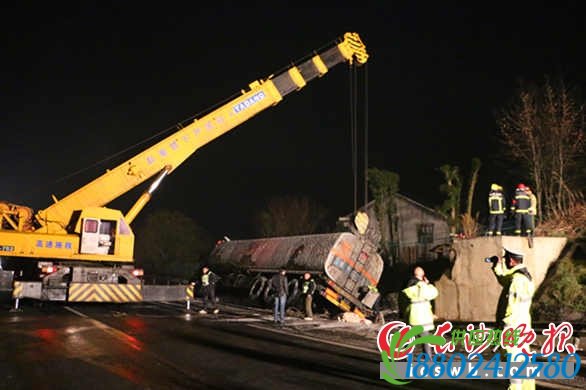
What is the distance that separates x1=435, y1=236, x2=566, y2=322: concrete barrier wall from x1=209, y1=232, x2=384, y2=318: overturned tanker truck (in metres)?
2.47

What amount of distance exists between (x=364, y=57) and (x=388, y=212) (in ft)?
36.4

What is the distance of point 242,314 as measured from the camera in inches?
632

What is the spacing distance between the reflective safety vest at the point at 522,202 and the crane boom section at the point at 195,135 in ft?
26.3

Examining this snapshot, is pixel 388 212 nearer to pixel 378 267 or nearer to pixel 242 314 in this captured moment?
pixel 378 267

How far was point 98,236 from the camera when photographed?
50.2ft

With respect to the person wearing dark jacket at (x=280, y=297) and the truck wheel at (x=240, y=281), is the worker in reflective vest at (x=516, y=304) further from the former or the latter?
the truck wheel at (x=240, y=281)

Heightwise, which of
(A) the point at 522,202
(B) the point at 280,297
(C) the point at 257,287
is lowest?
(C) the point at 257,287

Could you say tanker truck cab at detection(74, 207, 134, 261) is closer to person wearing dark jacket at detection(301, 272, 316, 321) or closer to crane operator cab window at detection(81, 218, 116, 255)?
crane operator cab window at detection(81, 218, 116, 255)

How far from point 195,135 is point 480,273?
1015 cm

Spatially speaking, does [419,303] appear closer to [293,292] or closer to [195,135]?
[293,292]

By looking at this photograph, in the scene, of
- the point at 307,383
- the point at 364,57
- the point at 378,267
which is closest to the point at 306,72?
the point at 364,57

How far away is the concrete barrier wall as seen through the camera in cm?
1338

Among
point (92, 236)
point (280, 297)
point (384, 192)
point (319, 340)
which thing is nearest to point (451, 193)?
point (384, 192)

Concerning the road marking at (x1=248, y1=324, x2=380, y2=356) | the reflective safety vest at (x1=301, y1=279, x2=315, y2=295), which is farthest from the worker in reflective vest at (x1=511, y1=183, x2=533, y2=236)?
the road marking at (x1=248, y1=324, x2=380, y2=356)
